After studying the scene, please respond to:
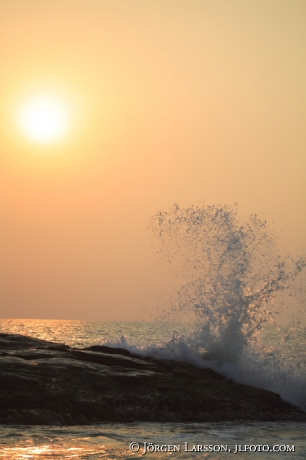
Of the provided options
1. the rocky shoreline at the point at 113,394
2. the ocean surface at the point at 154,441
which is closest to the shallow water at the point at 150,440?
the ocean surface at the point at 154,441

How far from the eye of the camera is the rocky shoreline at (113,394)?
1302 cm

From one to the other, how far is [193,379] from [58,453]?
6922 mm

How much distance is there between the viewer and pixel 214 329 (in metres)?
22.2

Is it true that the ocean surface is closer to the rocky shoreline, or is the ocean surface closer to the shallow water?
the shallow water

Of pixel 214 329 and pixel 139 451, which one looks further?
pixel 214 329

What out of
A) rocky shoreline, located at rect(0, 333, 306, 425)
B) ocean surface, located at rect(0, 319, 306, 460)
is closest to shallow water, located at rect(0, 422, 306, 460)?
ocean surface, located at rect(0, 319, 306, 460)

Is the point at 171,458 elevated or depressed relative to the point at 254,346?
depressed

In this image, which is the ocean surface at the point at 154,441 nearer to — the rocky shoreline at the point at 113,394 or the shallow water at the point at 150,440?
the shallow water at the point at 150,440

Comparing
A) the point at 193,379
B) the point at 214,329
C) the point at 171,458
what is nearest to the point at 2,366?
the point at 193,379

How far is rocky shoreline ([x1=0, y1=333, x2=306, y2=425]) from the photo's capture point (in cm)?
1302

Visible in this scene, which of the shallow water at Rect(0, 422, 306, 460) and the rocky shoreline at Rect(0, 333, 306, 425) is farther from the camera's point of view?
the rocky shoreline at Rect(0, 333, 306, 425)

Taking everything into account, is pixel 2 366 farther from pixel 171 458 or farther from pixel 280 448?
pixel 280 448

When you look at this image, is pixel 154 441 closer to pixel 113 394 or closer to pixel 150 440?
pixel 150 440

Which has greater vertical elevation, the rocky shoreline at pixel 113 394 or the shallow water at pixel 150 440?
the rocky shoreline at pixel 113 394
